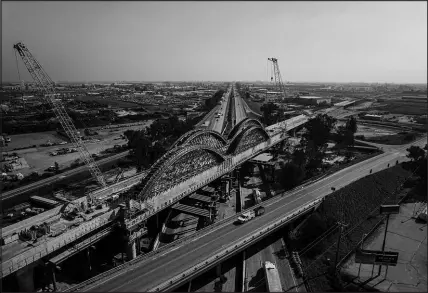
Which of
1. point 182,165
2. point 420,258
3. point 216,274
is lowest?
point 216,274

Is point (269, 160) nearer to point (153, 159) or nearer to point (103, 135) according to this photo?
point (153, 159)

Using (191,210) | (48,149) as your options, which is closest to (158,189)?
(191,210)

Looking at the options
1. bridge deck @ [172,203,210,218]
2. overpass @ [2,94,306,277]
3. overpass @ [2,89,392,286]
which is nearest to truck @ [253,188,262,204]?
overpass @ [2,94,306,277]

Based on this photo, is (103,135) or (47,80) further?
(103,135)

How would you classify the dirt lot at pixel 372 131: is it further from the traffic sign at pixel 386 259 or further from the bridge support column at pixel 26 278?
the bridge support column at pixel 26 278

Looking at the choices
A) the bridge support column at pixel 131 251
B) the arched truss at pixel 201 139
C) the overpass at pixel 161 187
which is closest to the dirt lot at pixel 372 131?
the overpass at pixel 161 187

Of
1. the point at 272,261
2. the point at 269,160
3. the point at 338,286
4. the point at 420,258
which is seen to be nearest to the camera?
the point at 338,286

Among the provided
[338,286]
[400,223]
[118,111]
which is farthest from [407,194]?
→ [118,111]
